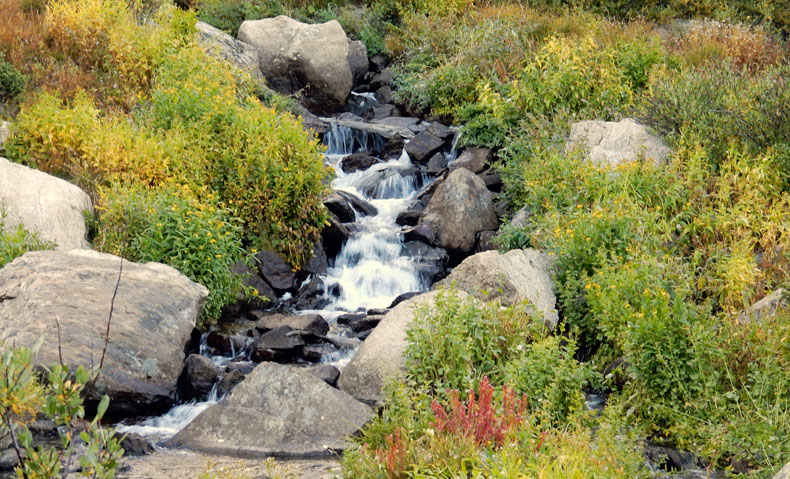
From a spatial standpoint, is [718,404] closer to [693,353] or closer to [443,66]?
[693,353]

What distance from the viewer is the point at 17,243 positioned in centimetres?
954

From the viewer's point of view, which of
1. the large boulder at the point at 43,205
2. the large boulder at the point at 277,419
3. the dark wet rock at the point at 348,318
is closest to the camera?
the large boulder at the point at 277,419

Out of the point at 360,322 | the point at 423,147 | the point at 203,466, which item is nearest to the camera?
the point at 203,466

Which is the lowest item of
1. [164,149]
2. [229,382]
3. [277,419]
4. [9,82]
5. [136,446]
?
[229,382]

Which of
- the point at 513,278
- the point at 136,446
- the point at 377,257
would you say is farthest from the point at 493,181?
the point at 136,446

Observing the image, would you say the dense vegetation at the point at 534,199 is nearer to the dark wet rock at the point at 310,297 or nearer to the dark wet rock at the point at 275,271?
the dark wet rock at the point at 275,271

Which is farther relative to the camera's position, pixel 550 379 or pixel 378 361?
pixel 378 361

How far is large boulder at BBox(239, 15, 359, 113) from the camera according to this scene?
17.4 metres

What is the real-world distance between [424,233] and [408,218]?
0.67 metres

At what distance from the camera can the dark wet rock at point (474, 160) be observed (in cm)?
1397

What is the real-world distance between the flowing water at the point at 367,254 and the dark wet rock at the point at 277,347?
10.9 inches

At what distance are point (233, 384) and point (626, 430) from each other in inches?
161

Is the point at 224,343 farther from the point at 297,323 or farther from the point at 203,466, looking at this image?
the point at 203,466

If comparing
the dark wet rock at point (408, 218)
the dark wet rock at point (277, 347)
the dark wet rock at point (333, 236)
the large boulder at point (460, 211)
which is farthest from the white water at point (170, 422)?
the dark wet rock at point (408, 218)
